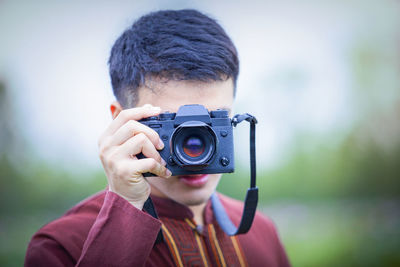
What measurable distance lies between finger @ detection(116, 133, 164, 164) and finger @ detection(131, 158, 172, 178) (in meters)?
0.03

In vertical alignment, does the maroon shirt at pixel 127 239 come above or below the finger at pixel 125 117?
below

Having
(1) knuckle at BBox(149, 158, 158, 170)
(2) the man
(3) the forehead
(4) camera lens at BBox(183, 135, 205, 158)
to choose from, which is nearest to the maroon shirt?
(2) the man

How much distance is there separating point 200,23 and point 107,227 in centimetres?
80

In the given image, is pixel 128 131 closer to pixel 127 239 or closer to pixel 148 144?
pixel 148 144

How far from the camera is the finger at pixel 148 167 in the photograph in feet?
2.75

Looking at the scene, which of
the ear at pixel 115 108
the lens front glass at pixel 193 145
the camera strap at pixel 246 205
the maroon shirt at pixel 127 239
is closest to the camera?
the maroon shirt at pixel 127 239

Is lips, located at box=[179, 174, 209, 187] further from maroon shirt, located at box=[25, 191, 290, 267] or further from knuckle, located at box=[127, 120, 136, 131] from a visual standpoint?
knuckle, located at box=[127, 120, 136, 131]

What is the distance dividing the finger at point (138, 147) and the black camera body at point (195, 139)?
0.04m

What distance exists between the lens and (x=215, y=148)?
0.91m

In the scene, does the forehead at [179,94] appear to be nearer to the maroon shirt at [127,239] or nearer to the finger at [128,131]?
the finger at [128,131]

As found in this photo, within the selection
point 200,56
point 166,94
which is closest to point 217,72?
point 200,56

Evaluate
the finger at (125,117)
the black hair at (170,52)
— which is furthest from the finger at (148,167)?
the black hair at (170,52)

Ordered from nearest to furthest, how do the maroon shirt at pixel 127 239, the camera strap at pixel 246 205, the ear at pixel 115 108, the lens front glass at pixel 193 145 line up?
the maroon shirt at pixel 127 239, the lens front glass at pixel 193 145, the camera strap at pixel 246 205, the ear at pixel 115 108

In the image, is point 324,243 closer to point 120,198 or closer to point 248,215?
point 248,215
